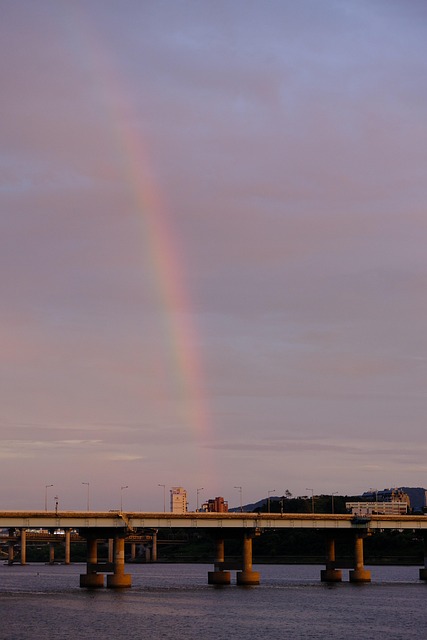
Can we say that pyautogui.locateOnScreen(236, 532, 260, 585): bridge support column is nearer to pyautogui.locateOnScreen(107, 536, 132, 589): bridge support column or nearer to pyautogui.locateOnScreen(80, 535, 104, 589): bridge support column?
pyautogui.locateOnScreen(107, 536, 132, 589): bridge support column

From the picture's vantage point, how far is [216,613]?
13250cm

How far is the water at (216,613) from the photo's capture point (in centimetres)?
11006

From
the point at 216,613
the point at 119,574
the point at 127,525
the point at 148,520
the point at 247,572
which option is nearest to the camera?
the point at 216,613

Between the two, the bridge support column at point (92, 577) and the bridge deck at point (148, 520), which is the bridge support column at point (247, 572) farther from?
the bridge support column at point (92, 577)

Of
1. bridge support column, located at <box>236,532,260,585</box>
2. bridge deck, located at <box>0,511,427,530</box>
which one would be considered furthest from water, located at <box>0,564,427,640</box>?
bridge deck, located at <box>0,511,427,530</box>

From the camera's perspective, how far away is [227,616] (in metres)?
128

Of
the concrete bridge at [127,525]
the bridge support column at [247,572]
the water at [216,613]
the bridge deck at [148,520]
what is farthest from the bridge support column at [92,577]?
the bridge support column at [247,572]

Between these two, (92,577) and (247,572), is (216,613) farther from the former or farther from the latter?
(247,572)

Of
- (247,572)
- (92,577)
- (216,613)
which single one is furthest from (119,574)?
(216,613)

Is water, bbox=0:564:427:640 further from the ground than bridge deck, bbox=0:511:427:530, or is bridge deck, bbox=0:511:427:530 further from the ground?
bridge deck, bbox=0:511:427:530

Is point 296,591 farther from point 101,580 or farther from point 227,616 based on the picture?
point 227,616

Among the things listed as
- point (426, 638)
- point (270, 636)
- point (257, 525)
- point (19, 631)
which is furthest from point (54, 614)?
point (257, 525)

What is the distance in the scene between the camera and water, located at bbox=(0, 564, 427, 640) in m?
110

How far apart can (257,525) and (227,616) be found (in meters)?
66.7
